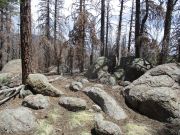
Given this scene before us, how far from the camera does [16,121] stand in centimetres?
924

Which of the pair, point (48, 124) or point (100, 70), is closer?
point (48, 124)

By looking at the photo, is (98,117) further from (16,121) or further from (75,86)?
(16,121)

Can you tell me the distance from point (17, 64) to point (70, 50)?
18.4ft

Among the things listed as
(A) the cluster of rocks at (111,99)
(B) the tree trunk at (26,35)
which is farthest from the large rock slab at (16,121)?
(B) the tree trunk at (26,35)

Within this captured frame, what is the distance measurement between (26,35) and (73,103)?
3257 millimetres

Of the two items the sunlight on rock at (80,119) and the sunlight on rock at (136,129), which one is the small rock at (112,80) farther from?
the sunlight on rock at (136,129)

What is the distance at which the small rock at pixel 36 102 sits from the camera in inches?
402

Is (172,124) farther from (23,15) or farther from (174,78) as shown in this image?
(23,15)

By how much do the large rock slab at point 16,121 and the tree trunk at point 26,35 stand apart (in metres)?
2.26

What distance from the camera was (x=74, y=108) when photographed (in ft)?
34.2

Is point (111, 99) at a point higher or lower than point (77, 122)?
higher

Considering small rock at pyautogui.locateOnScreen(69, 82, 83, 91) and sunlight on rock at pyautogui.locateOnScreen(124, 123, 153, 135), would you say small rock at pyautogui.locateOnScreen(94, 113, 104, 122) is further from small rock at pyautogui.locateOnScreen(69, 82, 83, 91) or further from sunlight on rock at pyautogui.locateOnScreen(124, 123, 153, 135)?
small rock at pyautogui.locateOnScreen(69, 82, 83, 91)

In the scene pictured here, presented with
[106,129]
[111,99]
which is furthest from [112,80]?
[106,129]

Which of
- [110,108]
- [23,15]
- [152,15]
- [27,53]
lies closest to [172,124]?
[110,108]
